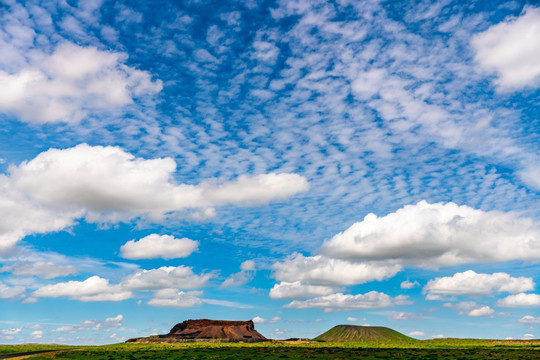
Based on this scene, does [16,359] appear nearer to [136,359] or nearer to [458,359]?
[136,359]

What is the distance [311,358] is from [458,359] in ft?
104

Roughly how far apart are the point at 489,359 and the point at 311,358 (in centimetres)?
3893

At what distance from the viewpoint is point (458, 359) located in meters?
94.9

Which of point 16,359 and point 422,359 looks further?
point 422,359

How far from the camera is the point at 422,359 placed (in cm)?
9644

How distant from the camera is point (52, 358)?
3661 inches

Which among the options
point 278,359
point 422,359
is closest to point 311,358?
point 278,359

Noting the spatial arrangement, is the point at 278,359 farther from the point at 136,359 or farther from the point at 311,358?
the point at 136,359

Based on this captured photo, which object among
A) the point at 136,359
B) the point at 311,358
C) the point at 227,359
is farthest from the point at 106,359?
the point at 311,358

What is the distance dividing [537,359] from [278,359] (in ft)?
190

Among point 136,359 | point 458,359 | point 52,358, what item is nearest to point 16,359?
point 52,358

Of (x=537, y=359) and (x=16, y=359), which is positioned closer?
(x=16, y=359)

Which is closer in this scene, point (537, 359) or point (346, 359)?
point (346, 359)

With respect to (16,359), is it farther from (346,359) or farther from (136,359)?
(346,359)
